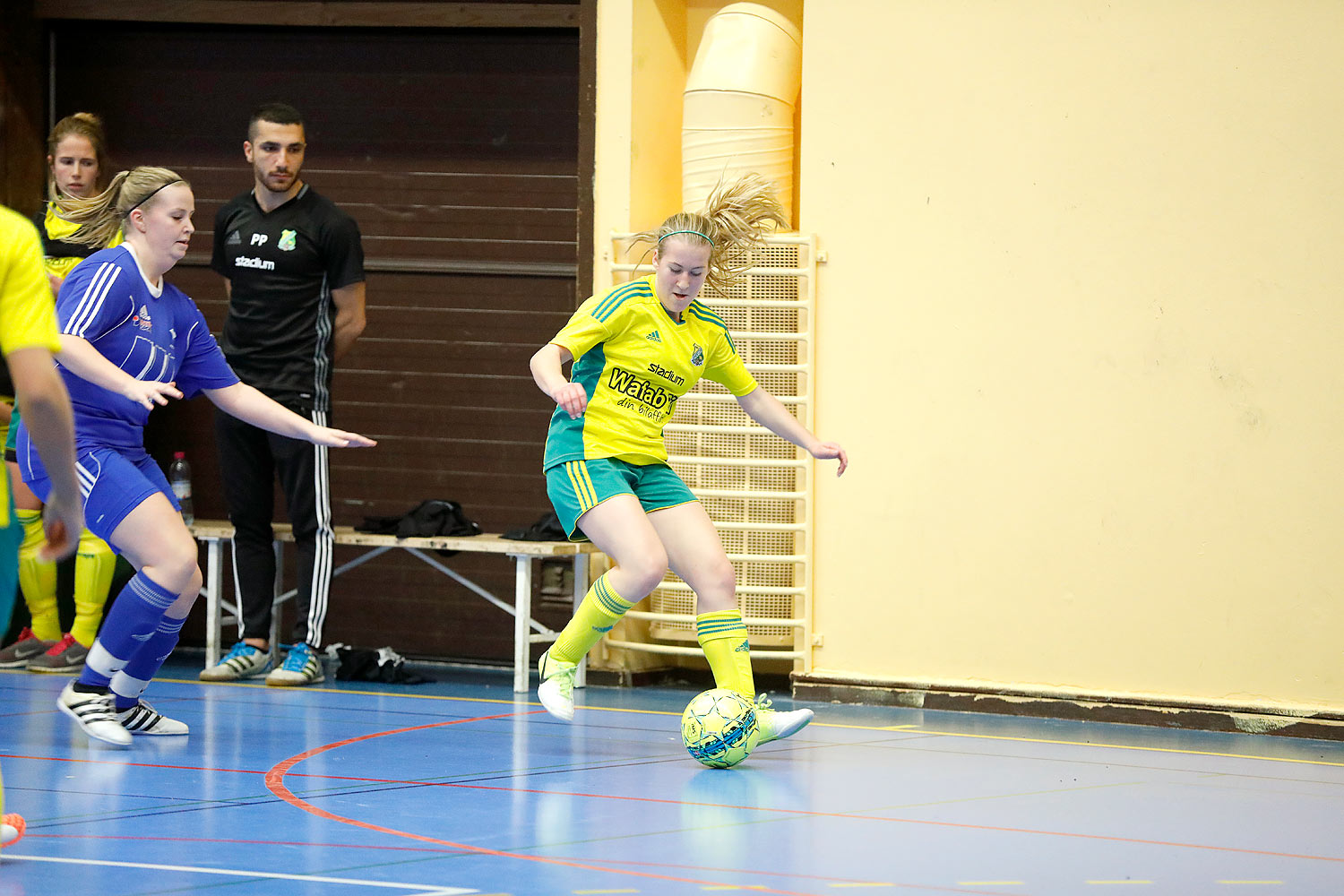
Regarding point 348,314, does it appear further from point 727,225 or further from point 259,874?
point 259,874

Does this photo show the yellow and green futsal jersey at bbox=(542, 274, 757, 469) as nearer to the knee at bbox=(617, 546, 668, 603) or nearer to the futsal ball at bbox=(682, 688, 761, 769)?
the knee at bbox=(617, 546, 668, 603)

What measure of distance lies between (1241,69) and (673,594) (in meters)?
3.32

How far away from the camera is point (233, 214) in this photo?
24.5ft

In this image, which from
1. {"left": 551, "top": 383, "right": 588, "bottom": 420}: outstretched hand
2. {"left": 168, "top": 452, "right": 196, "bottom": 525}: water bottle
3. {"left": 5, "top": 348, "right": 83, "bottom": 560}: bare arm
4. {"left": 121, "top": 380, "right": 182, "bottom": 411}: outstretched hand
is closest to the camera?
{"left": 5, "top": 348, "right": 83, "bottom": 560}: bare arm

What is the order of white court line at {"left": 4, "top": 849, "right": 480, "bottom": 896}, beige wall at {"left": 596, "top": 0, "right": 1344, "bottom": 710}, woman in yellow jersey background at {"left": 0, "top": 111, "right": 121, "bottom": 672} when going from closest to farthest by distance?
white court line at {"left": 4, "top": 849, "right": 480, "bottom": 896}, beige wall at {"left": 596, "top": 0, "right": 1344, "bottom": 710}, woman in yellow jersey background at {"left": 0, "top": 111, "right": 121, "bottom": 672}

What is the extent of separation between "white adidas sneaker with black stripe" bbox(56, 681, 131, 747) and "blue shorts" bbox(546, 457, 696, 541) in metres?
1.63

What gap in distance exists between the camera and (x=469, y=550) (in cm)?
754

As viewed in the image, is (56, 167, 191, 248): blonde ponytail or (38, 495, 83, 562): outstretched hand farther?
(56, 167, 191, 248): blonde ponytail

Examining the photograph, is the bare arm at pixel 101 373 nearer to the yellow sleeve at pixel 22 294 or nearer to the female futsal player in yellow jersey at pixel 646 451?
the female futsal player in yellow jersey at pixel 646 451

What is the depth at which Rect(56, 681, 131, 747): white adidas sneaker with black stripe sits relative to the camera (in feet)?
17.8

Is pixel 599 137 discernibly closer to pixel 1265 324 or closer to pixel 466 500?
pixel 466 500

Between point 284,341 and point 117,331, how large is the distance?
1.95 m

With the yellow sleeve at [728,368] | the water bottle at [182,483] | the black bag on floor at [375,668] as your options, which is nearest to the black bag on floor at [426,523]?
the black bag on floor at [375,668]

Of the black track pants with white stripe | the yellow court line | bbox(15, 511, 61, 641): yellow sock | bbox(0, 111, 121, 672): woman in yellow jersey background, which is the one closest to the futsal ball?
the yellow court line
